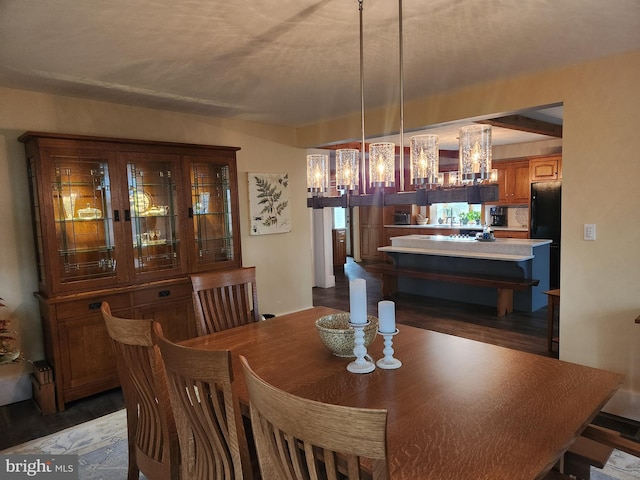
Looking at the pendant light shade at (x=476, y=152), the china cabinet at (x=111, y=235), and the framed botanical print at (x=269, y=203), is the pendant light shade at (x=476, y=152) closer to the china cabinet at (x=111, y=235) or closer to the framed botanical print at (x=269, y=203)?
the china cabinet at (x=111, y=235)

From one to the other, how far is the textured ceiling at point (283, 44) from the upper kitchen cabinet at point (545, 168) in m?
4.36

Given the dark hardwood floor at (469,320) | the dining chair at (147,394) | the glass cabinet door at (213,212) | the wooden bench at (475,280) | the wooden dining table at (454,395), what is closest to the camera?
the wooden dining table at (454,395)

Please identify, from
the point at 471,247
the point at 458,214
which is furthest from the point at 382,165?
the point at 458,214

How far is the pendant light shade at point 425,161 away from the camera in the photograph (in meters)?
2.02

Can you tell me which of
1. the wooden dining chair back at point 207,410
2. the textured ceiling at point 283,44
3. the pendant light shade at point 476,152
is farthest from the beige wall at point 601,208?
the wooden dining chair back at point 207,410

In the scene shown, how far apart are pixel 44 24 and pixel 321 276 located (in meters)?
5.87

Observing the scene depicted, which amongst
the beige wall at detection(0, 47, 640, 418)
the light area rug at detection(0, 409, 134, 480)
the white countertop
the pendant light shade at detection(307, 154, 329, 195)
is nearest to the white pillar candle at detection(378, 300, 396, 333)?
the pendant light shade at detection(307, 154, 329, 195)

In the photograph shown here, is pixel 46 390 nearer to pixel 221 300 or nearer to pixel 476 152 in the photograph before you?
pixel 221 300

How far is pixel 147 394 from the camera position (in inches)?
65.8

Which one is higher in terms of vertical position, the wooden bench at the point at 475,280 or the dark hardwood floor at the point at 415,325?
the wooden bench at the point at 475,280

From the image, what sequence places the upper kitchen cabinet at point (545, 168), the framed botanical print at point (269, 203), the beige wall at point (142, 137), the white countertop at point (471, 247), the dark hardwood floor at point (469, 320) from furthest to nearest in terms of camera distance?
the upper kitchen cabinet at point (545, 168), the white countertop at point (471, 247), the framed botanical print at point (269, 203), the dark hardwood floor at point (469, 320), the beige wall at point (142, 137)

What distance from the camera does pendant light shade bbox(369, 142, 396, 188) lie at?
2.12 m

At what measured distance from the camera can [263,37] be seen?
2.23 metres

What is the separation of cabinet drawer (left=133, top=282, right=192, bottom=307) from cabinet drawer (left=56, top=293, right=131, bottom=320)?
0.09 m
